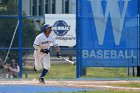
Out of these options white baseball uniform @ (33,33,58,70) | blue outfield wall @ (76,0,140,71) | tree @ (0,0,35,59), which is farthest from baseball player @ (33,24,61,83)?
blue outfield wall @ (76,0,140,71)

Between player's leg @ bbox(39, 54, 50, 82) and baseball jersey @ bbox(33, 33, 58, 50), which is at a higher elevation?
baseball jersey @ bbox(33, 33, 58, 50)

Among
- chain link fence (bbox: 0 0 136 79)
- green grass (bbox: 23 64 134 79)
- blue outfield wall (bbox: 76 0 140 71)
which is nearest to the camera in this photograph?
chain link fence (bbox: 0 0 136 79)

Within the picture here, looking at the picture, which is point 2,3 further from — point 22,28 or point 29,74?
point 29,74

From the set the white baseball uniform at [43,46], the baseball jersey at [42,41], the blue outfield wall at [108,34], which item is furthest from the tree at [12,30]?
the baseball jersey at [42,41]

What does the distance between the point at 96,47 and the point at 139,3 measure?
2.67 metres

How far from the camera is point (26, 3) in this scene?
73.5 ft

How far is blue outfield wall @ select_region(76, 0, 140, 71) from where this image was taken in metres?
21.1

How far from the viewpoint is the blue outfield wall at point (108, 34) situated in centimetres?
2106

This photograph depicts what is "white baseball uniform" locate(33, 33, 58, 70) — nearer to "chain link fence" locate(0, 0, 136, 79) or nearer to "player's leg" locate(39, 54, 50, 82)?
"player's leg" locate(39, 54, 50, 82)

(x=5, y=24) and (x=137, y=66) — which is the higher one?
(x=5, y=24)

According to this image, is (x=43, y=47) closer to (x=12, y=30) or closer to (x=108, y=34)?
(x=12, y=30)

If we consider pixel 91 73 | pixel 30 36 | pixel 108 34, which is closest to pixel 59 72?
pixel 91 73

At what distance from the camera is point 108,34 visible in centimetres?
2116

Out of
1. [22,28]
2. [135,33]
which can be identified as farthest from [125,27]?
[22,28]
